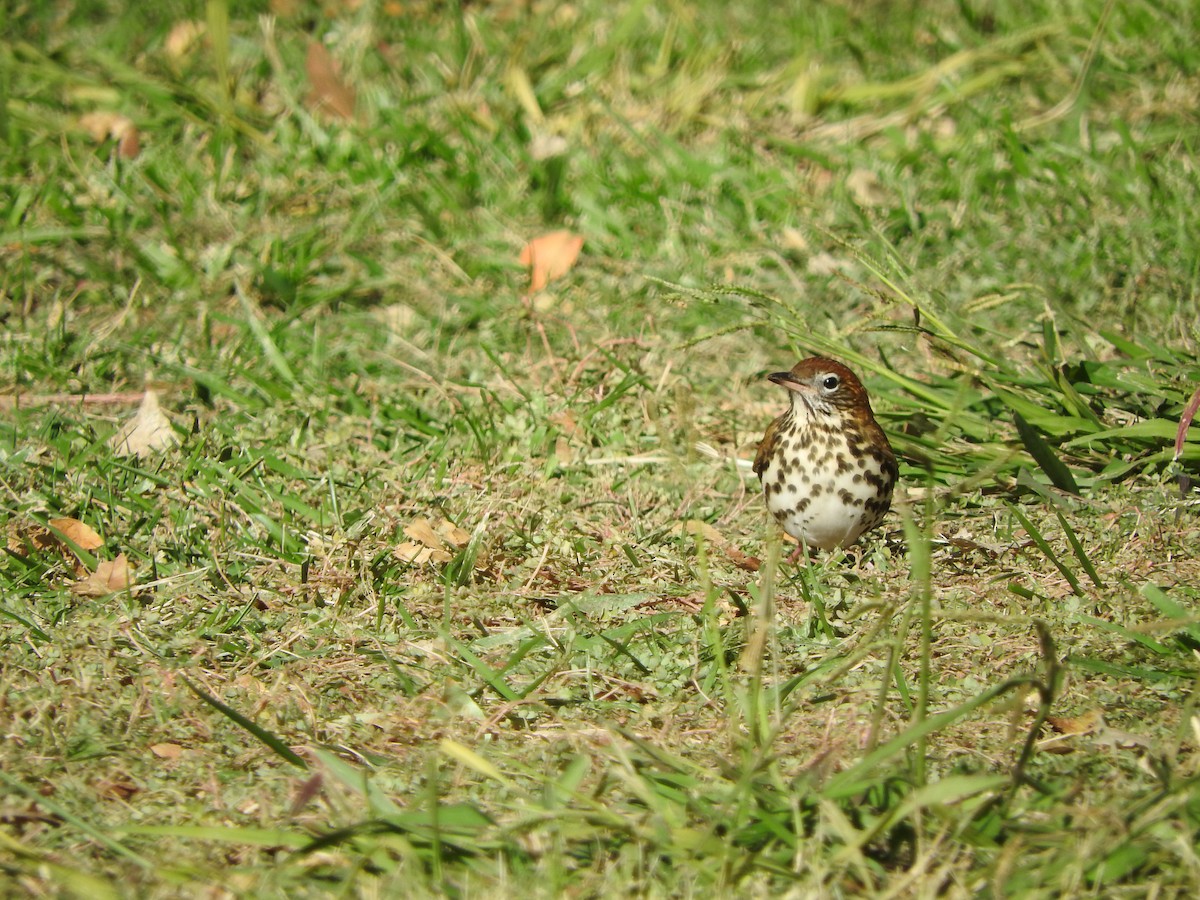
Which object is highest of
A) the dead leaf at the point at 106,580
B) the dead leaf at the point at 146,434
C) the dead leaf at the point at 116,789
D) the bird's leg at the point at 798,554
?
the dead leaf at the point at 116,789

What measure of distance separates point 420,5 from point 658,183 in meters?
1.88

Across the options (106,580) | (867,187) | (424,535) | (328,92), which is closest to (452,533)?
(424,535)

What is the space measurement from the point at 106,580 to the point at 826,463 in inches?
76.8

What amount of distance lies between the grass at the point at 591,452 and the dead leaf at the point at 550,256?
3.3 inches

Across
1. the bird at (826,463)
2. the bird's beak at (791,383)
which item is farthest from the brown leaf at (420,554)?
the bird's beak at (791,383)

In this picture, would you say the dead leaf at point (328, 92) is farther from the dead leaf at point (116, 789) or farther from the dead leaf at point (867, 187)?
the dead leaf at point (116, 789)

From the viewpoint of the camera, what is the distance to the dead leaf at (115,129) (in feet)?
18.6

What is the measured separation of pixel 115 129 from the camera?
5766mm

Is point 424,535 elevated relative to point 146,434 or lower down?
elevated

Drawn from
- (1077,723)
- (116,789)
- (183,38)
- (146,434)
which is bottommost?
(146,434)

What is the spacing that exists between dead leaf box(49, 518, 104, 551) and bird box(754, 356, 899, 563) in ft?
6.14

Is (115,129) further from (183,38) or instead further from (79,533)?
(79,533)

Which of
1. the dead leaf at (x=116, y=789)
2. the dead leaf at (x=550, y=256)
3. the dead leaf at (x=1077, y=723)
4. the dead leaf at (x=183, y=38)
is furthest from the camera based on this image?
the dead leaf at (x=183, y=38)

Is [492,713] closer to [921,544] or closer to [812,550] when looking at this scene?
[921,544]
